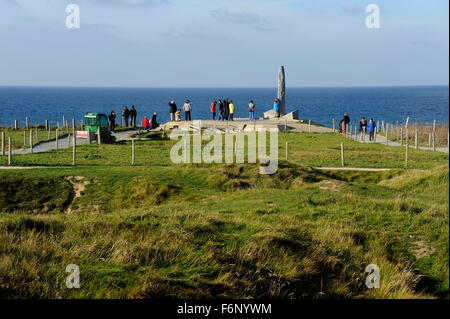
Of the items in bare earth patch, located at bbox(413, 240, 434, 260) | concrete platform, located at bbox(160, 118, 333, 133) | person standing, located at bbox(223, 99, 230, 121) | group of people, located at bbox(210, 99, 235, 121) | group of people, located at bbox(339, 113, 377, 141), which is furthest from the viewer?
person standing, located at bbox(223, 99, 230, 121)

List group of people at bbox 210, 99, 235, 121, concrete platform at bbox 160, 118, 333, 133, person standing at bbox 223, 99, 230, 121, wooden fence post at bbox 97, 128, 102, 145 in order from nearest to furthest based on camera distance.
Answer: wooden fence post at bbox 97, 128, 102, 145 < concrete platform at bbox 160, 118, 333, 133 < group of people at bbox 210, 99, 235, 121 < person standing at bbox 223, 99, 230, 121

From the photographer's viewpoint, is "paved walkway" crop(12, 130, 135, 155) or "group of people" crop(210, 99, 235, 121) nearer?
"paved walkway" crop(12, 130, 135, 155)

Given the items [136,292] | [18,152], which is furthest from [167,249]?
[18,152]

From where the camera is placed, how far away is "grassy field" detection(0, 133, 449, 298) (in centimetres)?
1143

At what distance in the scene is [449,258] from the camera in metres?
14.1

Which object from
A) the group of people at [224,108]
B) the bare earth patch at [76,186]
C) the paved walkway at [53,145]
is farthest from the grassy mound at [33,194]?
the group of people at [224,108]

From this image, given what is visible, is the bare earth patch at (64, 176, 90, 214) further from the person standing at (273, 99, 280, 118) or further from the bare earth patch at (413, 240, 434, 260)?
the person standing at (273, 99, 280, 118)

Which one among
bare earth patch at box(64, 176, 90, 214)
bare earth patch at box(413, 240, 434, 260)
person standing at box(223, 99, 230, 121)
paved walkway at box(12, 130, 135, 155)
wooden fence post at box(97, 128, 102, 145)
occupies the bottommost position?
bare earth patch at box(413, 240, 434, 260)

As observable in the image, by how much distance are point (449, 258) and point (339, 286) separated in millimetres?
3012

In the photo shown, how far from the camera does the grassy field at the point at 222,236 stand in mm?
11430

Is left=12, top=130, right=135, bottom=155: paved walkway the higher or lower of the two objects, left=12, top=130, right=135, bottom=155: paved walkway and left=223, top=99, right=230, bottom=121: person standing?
the lower

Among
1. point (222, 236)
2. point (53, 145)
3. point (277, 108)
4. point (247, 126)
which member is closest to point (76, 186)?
point (222, 236)

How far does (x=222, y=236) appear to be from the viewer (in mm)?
14453

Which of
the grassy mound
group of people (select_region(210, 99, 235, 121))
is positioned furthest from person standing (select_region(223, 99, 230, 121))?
the grassy mound
